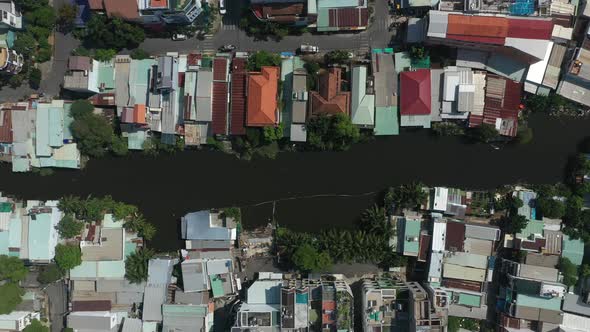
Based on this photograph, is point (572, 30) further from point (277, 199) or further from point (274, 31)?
point (277, 199)

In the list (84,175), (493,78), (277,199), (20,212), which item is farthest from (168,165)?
(493,78)

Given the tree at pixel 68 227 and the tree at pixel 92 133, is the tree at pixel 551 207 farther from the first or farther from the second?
the tree at pixel 68 227

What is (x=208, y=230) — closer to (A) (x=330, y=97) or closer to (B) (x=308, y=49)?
(A) (x=330, y=97)

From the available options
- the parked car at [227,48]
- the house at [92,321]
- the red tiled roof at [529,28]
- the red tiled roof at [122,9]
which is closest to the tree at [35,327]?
the house at [92,321]

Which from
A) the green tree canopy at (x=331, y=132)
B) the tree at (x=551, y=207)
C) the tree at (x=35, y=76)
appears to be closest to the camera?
the tree at (x=551, y=207)

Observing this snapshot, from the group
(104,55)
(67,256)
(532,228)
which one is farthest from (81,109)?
(532,228)

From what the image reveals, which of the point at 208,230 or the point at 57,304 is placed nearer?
the point at 208,230
